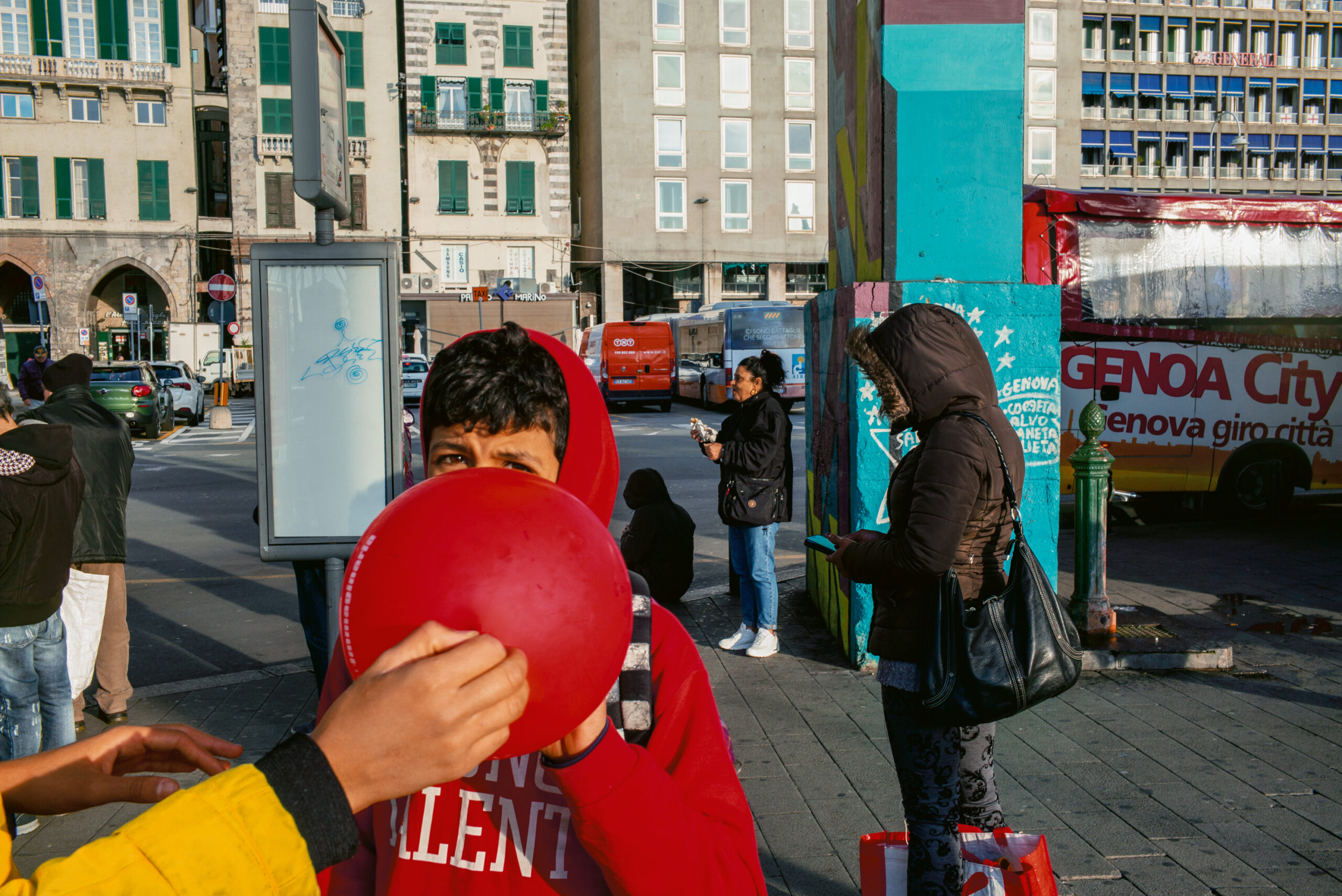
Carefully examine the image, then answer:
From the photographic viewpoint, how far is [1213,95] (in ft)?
186

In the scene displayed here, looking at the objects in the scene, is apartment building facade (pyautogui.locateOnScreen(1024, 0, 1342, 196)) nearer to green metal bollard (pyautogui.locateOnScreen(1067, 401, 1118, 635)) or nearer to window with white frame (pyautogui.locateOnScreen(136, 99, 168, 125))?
window with white frame (pyautogui.locateOnScreen(136, 99, 168, 125))

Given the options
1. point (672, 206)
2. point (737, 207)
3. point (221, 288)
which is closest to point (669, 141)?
point (672, 206)

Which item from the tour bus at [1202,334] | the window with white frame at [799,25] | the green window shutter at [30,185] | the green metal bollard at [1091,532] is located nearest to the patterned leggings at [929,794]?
the green metal bollard at [1091,532]

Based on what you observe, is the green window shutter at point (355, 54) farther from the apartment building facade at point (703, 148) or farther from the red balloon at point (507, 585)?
the red balloon at point (507, 585)

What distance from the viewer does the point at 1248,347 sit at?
35.3ft

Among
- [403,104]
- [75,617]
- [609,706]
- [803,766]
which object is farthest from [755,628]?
[403,104]

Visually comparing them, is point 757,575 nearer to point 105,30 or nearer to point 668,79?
point 668,79

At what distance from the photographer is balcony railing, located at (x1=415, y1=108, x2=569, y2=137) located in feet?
128

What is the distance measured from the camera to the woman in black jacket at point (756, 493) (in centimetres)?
604

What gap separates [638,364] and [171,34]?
2532cm

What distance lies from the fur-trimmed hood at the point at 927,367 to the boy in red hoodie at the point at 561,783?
1.46 meters

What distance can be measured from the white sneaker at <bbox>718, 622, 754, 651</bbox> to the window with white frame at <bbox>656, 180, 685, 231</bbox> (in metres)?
36.4

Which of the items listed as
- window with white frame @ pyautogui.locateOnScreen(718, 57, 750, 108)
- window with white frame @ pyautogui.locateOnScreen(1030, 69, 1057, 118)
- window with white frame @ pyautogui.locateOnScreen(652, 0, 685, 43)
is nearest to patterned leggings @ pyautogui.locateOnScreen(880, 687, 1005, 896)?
window with white frame @ pyautogui.locateOnScreen(718, 57, 750, 108)

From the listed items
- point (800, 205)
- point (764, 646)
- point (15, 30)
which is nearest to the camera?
point (764, 646)
